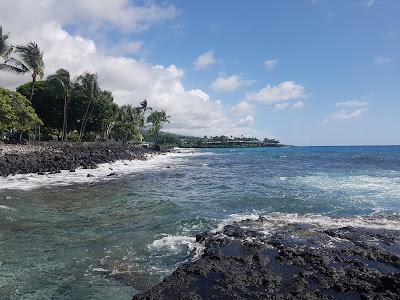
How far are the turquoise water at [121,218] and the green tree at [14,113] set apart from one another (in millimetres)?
15268

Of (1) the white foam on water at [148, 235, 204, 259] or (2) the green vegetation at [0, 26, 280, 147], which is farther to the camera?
(2) the green vegetation at [0, 26, 280, 147]

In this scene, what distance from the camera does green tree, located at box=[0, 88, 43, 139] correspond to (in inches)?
1584

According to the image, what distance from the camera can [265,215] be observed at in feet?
55.6

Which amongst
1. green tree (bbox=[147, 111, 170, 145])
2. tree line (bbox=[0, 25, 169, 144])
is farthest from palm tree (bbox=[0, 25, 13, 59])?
green tree (bbox=[147, 111, 170, 145])

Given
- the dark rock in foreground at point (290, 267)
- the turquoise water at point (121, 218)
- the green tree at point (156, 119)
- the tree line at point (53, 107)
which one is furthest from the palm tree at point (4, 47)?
the green tree at point (156, 119)

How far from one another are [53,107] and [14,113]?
886 inches

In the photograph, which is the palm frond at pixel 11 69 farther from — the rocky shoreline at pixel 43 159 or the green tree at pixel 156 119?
the green tree at pixel 156 119

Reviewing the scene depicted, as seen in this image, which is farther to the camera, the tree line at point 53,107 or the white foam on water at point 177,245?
the tree line at point 53,107

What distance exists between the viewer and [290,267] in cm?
962

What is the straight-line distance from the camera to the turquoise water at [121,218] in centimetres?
940

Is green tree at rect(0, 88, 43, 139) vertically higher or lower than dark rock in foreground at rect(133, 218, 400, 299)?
higher

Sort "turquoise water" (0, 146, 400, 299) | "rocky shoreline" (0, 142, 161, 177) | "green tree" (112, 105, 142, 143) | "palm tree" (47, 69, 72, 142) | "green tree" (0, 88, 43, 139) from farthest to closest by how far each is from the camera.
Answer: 1. "green tree" (112, 105, 142, 143)
2. "palm tree" (47, 69, 72, 142)
3. "green tree" (0, 88, 43, 139)
4. "rocky shoreline" (0, 142, 161, 177)
5. "turquoise water" (0, 146, 400, 299)

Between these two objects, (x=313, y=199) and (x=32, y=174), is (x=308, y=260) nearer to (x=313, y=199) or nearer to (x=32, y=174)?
(x=313, y=199)

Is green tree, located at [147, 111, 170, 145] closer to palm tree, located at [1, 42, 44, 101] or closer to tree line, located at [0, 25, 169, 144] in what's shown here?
tree line, located at [0, 25, 169, 144]
